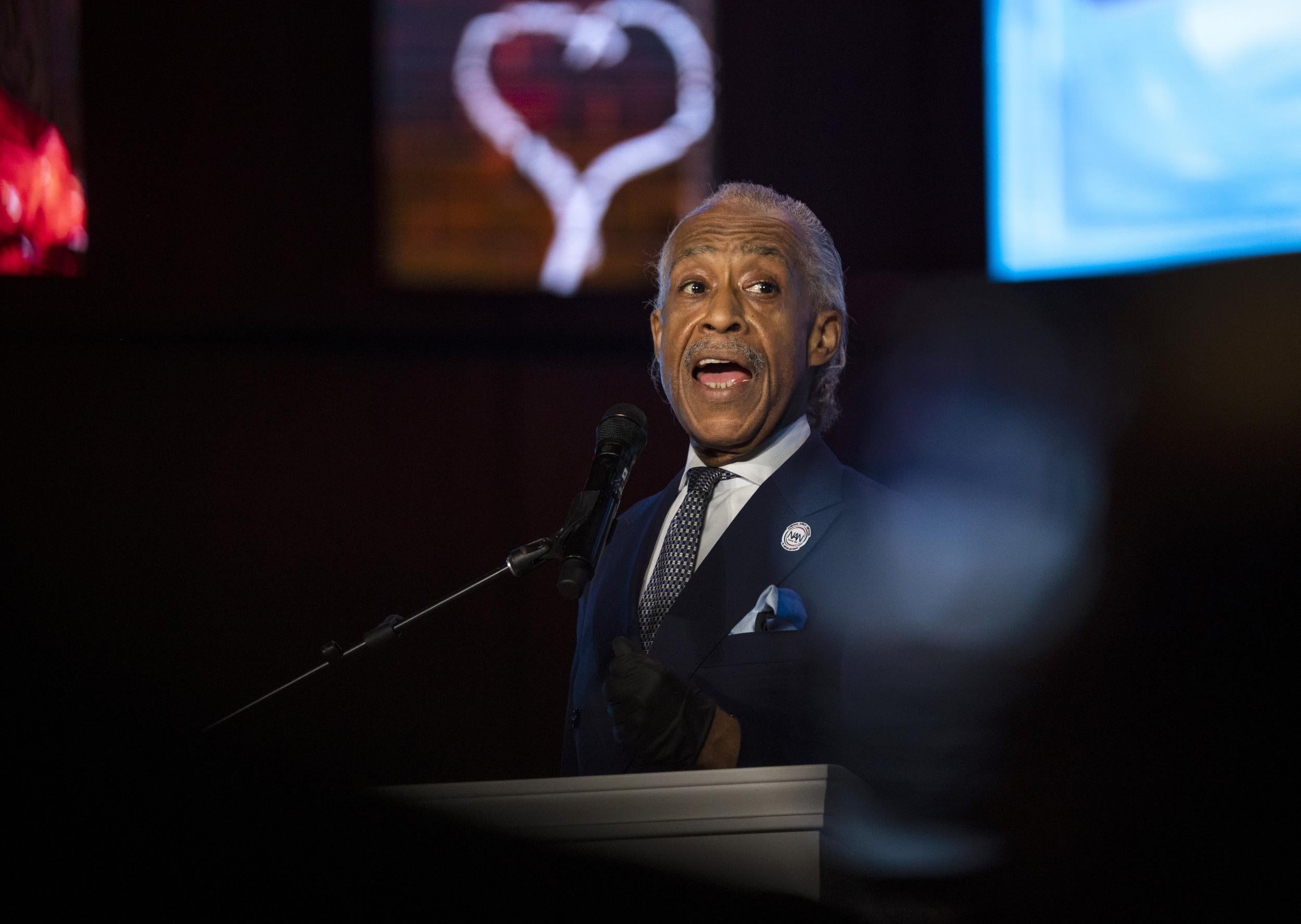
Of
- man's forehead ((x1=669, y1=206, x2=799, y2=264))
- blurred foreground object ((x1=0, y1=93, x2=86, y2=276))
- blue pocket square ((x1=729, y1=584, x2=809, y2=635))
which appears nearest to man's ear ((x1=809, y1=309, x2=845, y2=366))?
man's forehead ((x1=669, y1=206, x2=799, y2=264))

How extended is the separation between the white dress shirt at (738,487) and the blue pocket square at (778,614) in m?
0.21

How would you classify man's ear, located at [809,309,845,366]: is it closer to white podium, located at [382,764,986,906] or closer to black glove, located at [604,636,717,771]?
black glove, located at [604,636,717,771]

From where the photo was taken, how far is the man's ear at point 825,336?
2.13m

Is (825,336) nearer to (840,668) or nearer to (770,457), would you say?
(770,457)

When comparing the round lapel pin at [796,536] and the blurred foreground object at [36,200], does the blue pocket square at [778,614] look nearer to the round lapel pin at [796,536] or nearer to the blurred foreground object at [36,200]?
the round lapel pin at [796,536]

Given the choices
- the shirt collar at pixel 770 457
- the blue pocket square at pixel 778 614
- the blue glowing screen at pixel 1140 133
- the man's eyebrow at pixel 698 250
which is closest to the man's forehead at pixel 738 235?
the man's eyebrow at pixel 698 250

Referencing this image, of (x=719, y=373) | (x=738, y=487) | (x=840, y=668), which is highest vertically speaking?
(x=719, y=373)

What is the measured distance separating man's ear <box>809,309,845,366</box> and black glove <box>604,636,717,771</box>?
0.86 metres

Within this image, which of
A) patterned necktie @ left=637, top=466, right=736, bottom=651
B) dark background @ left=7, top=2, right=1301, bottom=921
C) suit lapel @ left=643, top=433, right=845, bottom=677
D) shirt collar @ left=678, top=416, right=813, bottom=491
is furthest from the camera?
dark background @ left=7, top=2, right=1301, bottom=921

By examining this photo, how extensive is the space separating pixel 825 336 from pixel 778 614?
26.3 inches

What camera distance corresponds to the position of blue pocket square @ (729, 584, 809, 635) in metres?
1.69

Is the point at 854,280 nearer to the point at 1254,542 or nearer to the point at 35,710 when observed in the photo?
the point at 1254,542

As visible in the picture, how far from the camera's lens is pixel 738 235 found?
81.2 inches

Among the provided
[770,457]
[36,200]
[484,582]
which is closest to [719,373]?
[770,457]
